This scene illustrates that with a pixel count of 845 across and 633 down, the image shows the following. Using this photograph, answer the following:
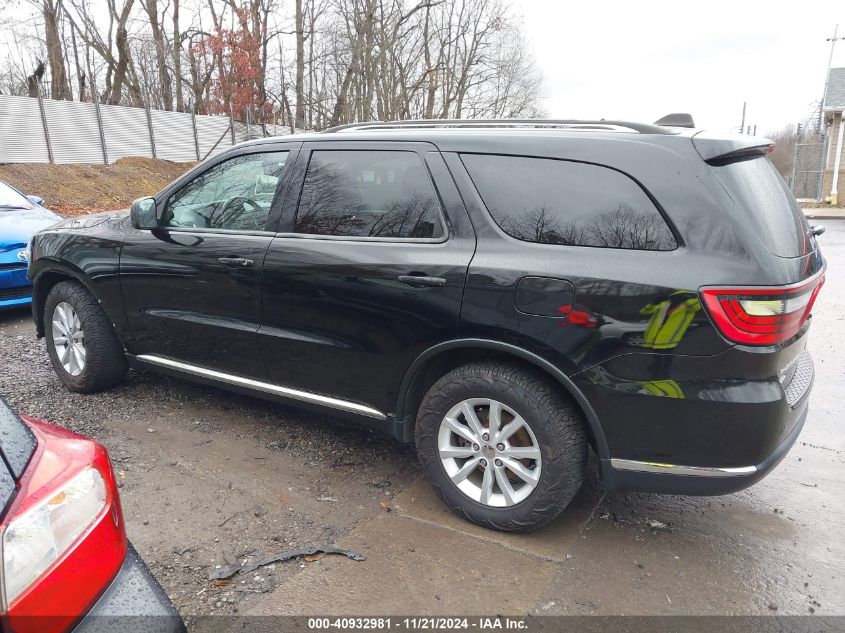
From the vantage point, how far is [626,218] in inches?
97.4

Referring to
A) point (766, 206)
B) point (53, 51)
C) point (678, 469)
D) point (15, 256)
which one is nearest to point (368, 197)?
point (766, 206)

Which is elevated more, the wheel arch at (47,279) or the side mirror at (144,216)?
the side mirror at (144,216)

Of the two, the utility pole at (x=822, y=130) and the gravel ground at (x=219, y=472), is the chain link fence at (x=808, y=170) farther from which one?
the gravel ground at (x=219, y=472)

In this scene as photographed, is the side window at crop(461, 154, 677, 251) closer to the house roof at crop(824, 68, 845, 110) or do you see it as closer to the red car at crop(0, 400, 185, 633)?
the red car at crop(0, 400, 185, 633)

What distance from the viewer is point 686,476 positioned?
244cm

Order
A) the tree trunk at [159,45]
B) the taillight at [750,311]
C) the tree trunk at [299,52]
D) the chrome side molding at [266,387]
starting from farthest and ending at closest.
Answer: the tree trunk at [159,45]
the tree trunk at [299,52]
the chrome side molding at [266,387]
the taillight at [750,311]

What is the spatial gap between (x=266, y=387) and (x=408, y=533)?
121cm

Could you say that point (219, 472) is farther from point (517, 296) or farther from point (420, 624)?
point (517, 296)

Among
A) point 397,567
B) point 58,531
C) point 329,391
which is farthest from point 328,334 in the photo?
point 58,531

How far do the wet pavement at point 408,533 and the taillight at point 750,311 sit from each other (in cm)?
105

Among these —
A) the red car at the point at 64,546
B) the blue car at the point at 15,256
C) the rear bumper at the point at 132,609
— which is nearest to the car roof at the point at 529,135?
the red car at the point at 64,546

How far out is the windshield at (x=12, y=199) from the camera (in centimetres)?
718

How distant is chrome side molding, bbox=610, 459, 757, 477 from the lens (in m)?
2.39

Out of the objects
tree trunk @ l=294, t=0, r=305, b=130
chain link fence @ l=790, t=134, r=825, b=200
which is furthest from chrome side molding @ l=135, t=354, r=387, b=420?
chain link fence @ l=790, t=134, r=825, b=200
